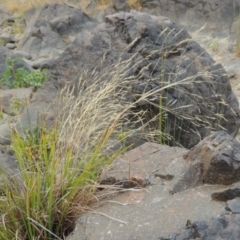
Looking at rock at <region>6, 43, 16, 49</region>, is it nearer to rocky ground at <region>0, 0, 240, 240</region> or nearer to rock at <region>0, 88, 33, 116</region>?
rock at <region>0, 88, 33, 116</region>

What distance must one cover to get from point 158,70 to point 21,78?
2296 millimetres

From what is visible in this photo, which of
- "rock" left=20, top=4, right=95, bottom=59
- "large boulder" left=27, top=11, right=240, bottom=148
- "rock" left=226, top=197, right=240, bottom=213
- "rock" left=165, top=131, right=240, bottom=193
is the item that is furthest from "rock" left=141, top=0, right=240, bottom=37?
"rock" left=226, top=197, right=240, bottom=213

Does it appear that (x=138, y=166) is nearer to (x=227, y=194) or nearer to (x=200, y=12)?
(x=227, y=194)

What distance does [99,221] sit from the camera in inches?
120

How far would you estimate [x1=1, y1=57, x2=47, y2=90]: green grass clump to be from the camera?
6.82m

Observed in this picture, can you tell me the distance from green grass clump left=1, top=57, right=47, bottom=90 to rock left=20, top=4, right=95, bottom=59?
2287mm

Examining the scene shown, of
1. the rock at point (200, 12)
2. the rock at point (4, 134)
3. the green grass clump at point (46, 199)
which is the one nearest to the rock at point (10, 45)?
the rock at point (200, 12)

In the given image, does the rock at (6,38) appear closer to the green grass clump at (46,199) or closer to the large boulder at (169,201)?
the large boulder at (169,201)

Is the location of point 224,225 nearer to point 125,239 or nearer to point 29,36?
point 125,239

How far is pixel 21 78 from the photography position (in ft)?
22.7

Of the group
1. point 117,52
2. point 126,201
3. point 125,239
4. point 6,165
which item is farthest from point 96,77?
point 125,239

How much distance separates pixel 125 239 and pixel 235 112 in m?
2.90

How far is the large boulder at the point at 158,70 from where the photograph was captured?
16.1ft

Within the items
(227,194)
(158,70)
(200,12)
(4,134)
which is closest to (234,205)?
(227,194)
